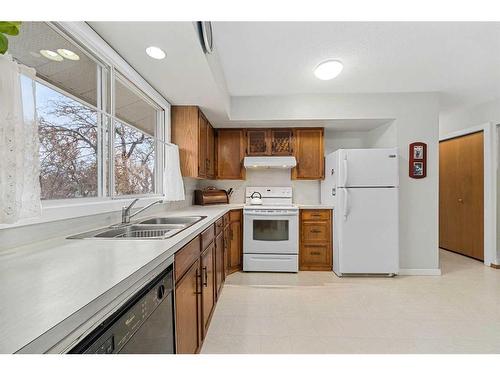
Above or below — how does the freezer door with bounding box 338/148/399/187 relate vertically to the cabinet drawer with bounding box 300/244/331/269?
above

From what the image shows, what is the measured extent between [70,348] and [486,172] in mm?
4917

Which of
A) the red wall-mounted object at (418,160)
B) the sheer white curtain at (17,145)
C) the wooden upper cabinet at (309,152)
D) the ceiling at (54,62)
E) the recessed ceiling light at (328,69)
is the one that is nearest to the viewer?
the sheer white curtain at (17,145)

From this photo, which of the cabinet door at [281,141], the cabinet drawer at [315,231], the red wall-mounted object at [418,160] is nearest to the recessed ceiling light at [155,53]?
the cabinet door at [281,141]

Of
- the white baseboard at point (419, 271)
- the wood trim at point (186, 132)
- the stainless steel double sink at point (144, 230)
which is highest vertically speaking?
the wood trim at point (186, 132)

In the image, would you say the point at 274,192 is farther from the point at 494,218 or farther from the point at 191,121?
the point at 494,218

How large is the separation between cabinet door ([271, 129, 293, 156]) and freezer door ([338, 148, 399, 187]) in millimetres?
895

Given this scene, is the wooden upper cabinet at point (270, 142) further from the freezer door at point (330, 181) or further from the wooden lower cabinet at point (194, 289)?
the wooden lower cabinet at point (194, 289)

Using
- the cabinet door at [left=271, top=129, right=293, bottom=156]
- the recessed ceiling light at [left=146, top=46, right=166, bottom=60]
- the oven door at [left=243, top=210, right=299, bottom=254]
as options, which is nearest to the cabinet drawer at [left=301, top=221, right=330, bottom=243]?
the oven door at [left=243, top=210, right=299, bottom=254]

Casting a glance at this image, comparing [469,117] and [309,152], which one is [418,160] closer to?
[309,152]

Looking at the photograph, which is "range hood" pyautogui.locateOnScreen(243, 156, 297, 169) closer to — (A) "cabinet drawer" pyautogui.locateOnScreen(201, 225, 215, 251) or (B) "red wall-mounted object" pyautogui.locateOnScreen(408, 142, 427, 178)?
(B) "red wall-mounted object" pyautogui.locateOnScreen(408, 142, 427, 178)

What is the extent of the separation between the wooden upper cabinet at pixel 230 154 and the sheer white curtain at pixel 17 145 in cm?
294

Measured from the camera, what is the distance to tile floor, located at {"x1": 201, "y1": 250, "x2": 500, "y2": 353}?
1.82 meters

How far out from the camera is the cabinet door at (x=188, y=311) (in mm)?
1252

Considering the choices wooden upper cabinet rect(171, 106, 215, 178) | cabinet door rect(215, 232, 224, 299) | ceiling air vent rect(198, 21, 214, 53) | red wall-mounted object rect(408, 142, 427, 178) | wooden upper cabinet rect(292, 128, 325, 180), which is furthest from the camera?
wooden upper cabinet rect(292, 128, 325, 180)
